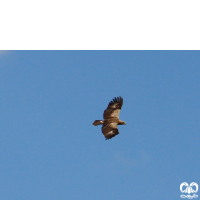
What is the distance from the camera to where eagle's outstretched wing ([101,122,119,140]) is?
675 inches

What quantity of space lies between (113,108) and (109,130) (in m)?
1.29

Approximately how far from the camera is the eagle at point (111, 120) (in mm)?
17156

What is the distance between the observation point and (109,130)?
17.3 meters

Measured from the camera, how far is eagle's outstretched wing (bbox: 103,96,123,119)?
57.5 feet

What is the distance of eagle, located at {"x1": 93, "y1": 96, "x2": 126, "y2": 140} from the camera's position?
17156 mm

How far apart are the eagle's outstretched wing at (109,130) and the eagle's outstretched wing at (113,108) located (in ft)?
1.54

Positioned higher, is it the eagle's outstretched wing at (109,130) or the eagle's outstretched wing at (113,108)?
the eagle's outstretched wing at (113,108)

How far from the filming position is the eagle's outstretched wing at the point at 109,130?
56.3 feet

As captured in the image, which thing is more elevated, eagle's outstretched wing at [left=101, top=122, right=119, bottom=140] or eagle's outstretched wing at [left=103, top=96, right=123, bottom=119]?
eagle's outstretched wing at [left=103, top=96, right=123, bottom=119]

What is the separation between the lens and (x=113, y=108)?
17719mm
